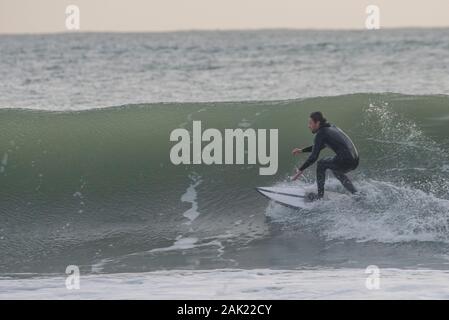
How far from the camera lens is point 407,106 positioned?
61.0 ft

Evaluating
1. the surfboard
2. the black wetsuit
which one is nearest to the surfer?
the black wetsuit

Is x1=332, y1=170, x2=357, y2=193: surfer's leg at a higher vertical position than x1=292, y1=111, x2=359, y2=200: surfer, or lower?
lower

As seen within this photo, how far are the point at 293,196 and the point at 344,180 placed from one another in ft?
2.43

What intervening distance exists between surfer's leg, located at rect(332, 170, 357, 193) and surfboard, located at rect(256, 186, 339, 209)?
267 mm

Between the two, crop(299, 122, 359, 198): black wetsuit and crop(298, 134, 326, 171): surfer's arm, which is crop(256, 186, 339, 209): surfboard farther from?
crop(298, 134, 326, 171): surfer's arm

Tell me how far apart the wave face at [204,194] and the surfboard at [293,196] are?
132 millimetres

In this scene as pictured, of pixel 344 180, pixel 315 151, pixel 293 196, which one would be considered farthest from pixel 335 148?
pixel 293 196

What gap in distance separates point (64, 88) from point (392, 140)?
1380cm

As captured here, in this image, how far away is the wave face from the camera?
41.5ft

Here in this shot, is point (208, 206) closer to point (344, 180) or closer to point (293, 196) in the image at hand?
point (293, 196)

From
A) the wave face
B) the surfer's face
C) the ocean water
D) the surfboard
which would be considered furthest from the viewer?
the surfboard

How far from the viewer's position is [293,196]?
13398mm

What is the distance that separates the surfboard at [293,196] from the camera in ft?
43.6
